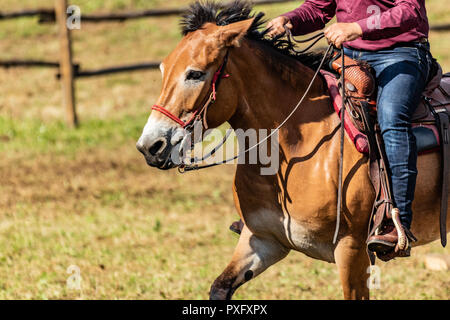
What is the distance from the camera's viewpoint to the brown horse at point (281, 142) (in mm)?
4039

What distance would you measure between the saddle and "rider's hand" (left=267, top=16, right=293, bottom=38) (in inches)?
15.6

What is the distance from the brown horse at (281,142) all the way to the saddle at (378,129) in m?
0.07

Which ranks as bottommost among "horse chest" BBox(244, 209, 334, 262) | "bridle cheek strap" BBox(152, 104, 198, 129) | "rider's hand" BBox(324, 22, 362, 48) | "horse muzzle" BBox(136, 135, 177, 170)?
"horse chest" BBox(244, 209, 334, 262)

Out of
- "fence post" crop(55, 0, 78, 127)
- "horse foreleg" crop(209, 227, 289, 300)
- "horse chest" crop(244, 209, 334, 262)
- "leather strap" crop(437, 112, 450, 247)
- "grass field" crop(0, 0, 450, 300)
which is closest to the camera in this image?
"horse chest" crop(244, 209, 334, 262)

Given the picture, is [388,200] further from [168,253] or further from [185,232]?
[185,232]

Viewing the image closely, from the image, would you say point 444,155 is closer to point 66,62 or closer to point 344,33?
point 344,33

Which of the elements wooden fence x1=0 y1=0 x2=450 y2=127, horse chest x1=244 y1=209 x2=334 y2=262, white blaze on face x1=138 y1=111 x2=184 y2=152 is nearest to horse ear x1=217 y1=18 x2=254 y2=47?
white blaze on face x1=138 y1=111 x2=184 y2=152

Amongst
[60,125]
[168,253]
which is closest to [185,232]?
[168,253]

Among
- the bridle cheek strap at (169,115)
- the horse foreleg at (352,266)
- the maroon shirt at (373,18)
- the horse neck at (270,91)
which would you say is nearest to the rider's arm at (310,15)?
the maroon shirt at (373,18)

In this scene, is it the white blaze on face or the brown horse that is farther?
the brown horse

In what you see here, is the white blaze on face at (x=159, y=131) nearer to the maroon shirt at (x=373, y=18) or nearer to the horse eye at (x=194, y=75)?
the horse eye at (x=194, y=75)

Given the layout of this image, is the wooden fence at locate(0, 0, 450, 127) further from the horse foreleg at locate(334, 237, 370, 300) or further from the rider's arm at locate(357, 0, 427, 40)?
the horse foreleg at locate(334, 237, 370, 300)

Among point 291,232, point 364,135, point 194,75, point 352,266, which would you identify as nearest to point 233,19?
point 194,75

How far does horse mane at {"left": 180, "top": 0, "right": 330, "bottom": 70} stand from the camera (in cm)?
421
